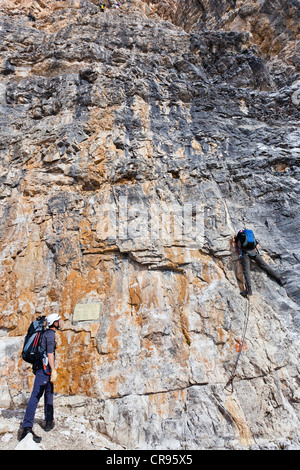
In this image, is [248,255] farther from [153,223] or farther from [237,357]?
[153,223]

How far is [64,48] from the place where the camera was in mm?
11633

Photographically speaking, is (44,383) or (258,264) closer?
(44,383)

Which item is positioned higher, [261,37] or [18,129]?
[261,37]

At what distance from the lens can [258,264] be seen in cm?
743

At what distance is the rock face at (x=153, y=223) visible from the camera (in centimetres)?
590

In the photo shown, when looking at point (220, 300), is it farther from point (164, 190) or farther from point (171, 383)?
point (164, 190)

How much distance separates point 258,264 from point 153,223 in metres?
3.05

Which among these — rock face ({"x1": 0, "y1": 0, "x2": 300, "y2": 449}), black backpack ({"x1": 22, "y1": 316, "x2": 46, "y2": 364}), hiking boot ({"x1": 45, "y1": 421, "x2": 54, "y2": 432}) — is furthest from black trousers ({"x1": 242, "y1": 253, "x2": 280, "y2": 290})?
hiking boot ({"x1": 45, "y1": 421, "x2": 54, "y2": 432})

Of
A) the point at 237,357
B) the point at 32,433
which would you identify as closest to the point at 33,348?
the point at 32,433

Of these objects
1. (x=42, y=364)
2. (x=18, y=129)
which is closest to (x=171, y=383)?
(x=42, y=364)

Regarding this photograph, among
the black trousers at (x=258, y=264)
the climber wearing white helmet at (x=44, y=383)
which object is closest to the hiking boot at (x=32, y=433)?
the climber wearing white helmet at (x=44, y=383)

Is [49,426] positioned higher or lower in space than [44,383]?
lower

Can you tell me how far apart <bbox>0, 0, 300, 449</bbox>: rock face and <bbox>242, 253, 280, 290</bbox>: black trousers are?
0.18 m

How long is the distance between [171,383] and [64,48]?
13121 mm
